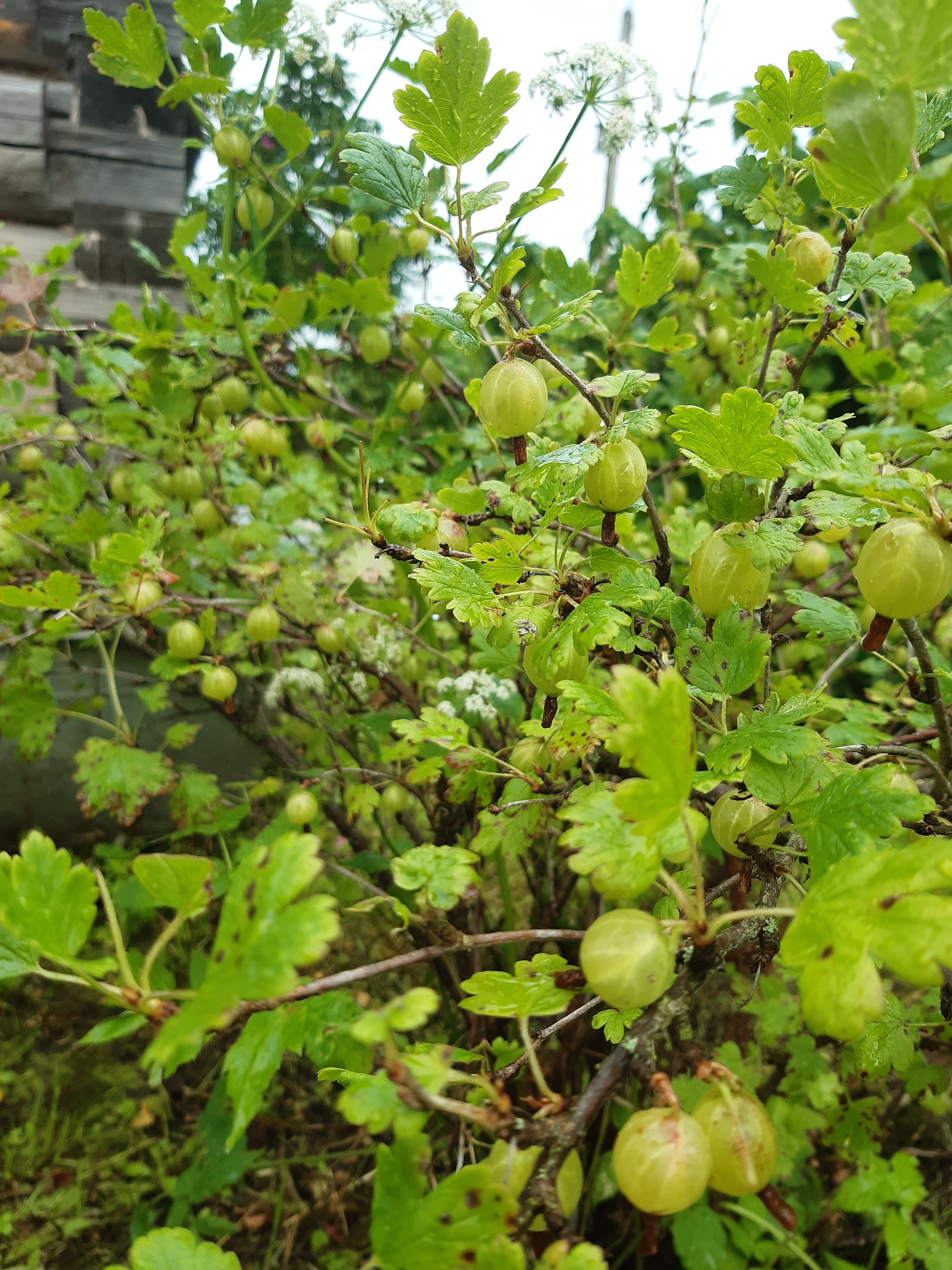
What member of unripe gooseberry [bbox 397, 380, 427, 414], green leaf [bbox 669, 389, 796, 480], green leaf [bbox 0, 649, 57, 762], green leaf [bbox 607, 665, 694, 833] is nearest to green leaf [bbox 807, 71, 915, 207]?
green leaf [bbox 669, 389, 796, 480]

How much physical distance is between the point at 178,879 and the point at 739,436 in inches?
16.5

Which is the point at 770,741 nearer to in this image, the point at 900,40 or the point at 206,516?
the point at 900,40

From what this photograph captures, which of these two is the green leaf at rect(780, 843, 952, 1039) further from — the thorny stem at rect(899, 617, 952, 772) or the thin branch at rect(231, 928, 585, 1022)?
the thorny stem at rect(899, 617, 952, 772)

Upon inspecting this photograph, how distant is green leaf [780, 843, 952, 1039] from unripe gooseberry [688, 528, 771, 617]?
8.1 inches

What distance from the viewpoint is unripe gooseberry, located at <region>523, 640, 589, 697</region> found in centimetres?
47

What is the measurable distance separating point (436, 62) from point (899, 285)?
0.40 metres

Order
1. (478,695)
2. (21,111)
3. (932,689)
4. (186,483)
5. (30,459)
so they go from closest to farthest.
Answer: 1. (932,689)
2. (478,695)
3. (186,483)
4. (30,459)
5. (21,111)

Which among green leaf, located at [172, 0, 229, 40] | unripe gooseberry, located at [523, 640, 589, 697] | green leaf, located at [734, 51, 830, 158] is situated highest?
green leaf, located at [172, 0, 229, 40]

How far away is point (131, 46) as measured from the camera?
0.87m

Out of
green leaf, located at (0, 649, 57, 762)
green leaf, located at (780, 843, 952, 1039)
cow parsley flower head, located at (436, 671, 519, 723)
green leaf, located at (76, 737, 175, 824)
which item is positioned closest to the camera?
green leaf, located at (780, 843, 952, 1039)

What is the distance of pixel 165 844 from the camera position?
1.62 metres

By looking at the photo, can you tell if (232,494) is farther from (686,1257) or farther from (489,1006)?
(686,1257)

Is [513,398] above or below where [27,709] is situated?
above

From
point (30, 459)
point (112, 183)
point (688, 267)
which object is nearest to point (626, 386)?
point (688, 267)
